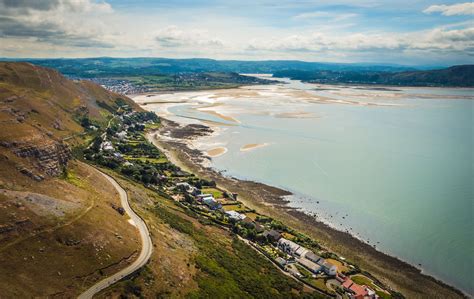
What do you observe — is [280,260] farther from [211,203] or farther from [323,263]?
[211,203]

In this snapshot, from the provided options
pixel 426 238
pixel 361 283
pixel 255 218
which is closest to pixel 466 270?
pixel 426 238

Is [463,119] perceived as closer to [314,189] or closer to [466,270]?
[314,189]

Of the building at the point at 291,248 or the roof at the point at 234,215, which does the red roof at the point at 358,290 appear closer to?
the building at the point at 291,248

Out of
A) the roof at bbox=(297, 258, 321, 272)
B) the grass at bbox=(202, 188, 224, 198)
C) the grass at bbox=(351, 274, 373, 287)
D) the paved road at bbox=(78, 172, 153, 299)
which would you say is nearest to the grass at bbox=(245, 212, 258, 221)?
the grass at bbox=(202, 188, 224, 198)

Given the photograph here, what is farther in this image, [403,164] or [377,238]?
[403,164]

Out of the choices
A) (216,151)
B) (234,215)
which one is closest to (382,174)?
(234,215)

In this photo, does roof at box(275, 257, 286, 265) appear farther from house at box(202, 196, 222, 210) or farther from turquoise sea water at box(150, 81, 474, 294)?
house at box(202, 196, 222, 210)
